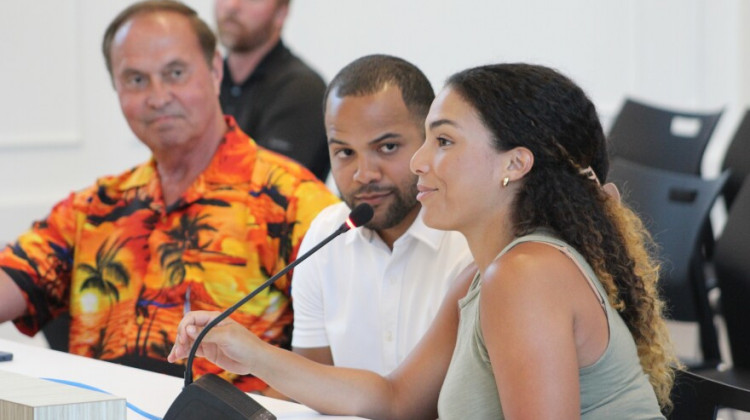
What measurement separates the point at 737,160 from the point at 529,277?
2.57 meters

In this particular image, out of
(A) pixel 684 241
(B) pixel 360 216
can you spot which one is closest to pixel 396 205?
(B) pixel 360 216

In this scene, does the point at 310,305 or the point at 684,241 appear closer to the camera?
the point at 310,305

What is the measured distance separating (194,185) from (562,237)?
3.64 feet

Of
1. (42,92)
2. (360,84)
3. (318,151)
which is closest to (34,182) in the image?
(42,92)

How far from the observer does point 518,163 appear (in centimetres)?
158

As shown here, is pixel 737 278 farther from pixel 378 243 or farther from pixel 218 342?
pixel 218 342

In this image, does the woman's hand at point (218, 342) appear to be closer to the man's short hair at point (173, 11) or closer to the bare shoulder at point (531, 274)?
the bare shoulder at point (531, 274)

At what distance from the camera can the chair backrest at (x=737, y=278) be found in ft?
8.48

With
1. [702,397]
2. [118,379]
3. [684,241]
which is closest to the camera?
[702,397]

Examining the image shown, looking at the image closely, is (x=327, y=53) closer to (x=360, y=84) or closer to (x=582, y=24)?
(x=582, y=24)

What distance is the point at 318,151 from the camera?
3.53 metres

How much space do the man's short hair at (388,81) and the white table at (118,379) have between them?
61 cm

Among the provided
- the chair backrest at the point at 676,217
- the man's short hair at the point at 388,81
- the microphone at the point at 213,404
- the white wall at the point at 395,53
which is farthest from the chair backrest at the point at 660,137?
the microphone at the point at 213,404

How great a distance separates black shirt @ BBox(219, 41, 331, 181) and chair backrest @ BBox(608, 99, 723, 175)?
101 cm
